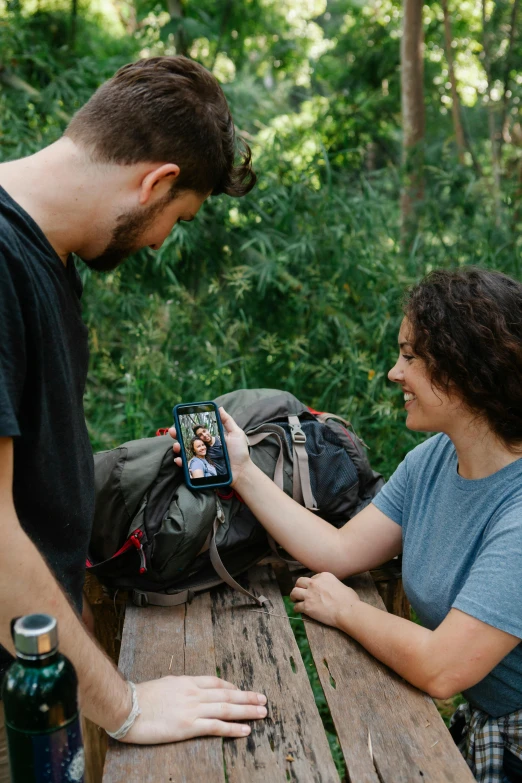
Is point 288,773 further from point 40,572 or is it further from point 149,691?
point 40,572

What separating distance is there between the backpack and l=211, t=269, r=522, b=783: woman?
Result: 0.13m

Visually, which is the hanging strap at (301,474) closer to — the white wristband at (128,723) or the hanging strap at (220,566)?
the hanging strap at (220,566)

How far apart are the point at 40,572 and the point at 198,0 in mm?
5891

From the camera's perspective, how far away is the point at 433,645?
1.63 metres

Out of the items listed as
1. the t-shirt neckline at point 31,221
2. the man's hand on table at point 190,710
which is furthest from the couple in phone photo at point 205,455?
the t-shirt neckline at point 31,221

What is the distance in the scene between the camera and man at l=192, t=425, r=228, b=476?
2127 mm

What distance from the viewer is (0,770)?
1.74 metres

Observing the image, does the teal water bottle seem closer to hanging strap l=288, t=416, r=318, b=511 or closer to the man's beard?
the man's beard

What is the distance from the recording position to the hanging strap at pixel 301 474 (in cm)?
226

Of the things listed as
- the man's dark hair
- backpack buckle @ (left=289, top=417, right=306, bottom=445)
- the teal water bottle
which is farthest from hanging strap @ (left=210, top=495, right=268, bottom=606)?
the teal water bottle

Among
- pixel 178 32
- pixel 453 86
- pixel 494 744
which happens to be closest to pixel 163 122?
pixel 494 744

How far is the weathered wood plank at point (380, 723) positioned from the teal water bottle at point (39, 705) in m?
0.73

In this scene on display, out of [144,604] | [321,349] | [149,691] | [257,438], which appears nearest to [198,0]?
[321,349]

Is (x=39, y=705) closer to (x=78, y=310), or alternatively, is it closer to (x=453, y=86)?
(x=78, y=310)
